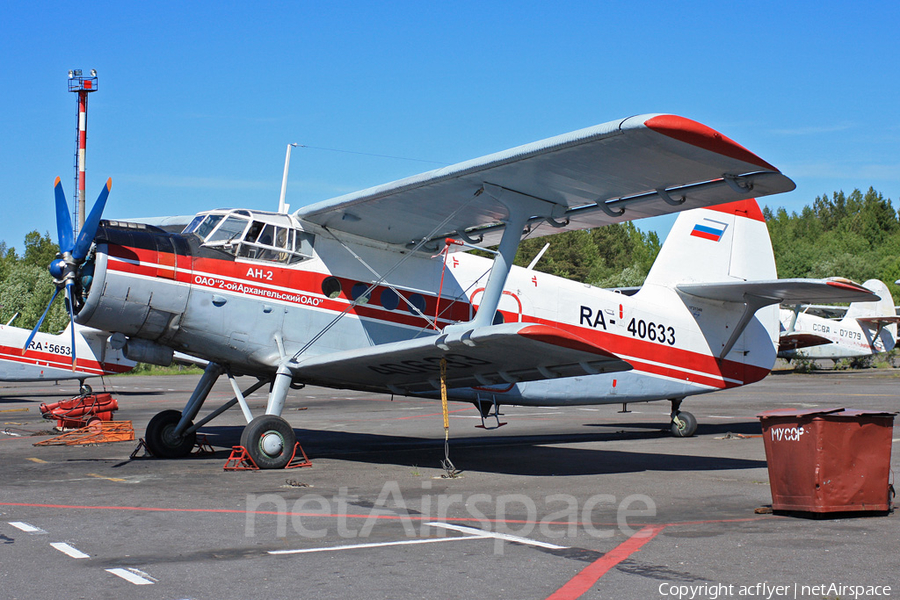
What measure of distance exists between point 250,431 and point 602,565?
5.77 metres

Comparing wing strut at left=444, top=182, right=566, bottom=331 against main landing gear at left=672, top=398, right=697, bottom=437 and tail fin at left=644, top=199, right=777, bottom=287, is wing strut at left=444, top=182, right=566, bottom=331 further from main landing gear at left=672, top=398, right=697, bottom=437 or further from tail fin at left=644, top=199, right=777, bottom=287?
main landing gear at left=672, top=398, right=697, bottom=437

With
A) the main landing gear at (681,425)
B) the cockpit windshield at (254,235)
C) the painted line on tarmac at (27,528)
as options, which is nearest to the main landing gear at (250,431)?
the cockpit windshield at (254,235)

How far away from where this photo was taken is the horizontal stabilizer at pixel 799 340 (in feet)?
126

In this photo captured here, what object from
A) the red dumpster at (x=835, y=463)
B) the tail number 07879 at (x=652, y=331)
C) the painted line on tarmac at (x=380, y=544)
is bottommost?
the painted line on tarmac at (x=380, y=544)

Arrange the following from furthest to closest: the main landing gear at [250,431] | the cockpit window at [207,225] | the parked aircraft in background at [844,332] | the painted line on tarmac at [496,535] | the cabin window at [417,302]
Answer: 1. the parked aircraft in background at [844,332]
2. the cabin window at [417,302]
3. the cockpit window at [207,225]
4. the main landing gear at [250,431]
5. the painted line on tarmac at [496,535]

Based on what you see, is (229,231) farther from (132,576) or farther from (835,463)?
(835,463)

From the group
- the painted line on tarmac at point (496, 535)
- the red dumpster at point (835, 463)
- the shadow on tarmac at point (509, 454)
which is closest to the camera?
the painted line on tarmac at point (496, 535)

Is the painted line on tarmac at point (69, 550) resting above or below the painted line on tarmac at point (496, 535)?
below

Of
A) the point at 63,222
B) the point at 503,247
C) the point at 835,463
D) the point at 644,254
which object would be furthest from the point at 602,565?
the point at 644,254

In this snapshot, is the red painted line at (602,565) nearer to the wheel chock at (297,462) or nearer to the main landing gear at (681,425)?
the wheel chock at (297,462)

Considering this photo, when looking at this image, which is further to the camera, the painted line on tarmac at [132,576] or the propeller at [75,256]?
the propeller at [75,256]

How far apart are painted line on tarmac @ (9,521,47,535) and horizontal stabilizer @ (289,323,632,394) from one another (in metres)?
4.09

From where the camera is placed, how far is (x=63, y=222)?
1028 cm

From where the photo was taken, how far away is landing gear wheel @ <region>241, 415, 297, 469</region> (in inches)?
384
